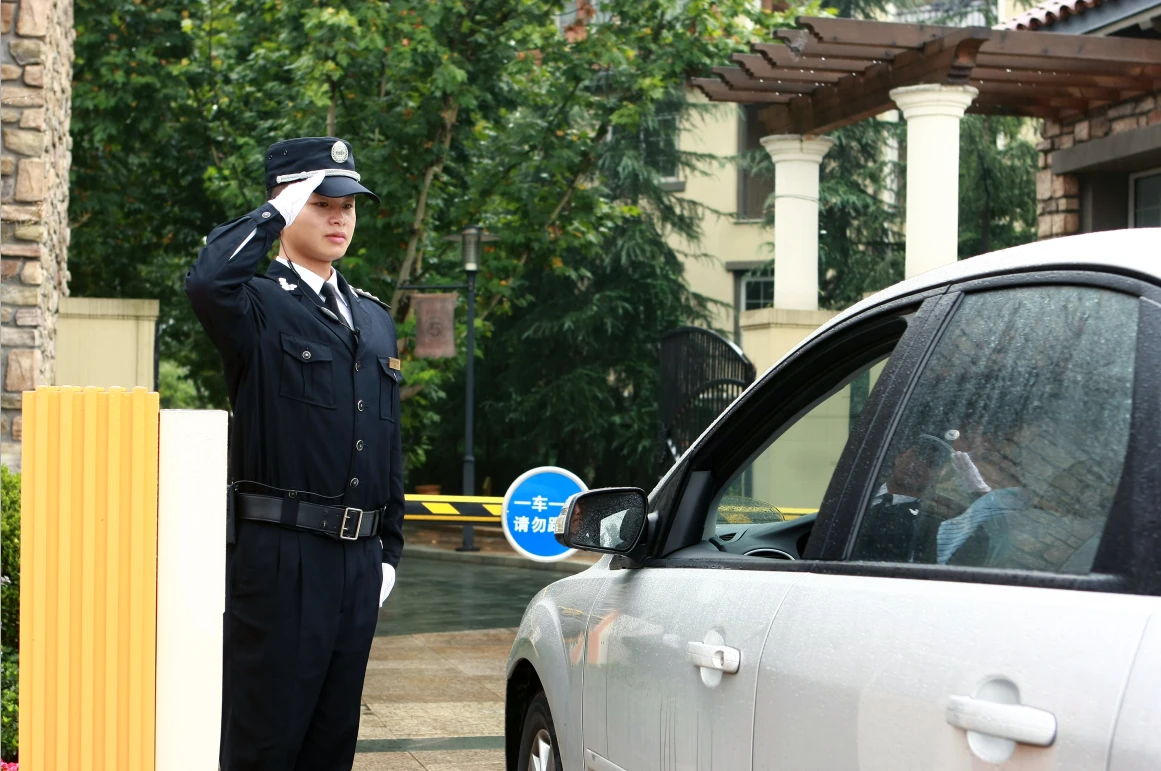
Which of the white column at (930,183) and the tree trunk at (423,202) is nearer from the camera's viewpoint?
the white column at (930,183)

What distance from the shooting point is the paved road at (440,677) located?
21.6 ft

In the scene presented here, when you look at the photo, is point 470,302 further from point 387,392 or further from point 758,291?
point 387,392

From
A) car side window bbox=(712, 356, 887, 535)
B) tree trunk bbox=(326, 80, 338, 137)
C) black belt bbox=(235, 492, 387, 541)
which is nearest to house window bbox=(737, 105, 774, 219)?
tree trunk bbox=(326, 80, 338, 137)

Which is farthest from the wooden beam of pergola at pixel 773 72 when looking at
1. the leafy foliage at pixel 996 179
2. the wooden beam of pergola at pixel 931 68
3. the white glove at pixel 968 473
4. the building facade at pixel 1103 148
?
the leafy foliage at pixel 996 179

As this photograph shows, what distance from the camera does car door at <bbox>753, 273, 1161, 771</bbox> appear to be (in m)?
1.91

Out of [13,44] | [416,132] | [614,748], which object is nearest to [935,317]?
[614,748]

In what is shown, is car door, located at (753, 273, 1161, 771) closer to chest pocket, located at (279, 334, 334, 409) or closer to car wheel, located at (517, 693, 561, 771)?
car wheel, located at (517, 693, 561, 771)

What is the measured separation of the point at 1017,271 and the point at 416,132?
15.2 metres

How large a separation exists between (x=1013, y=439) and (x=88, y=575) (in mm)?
1870

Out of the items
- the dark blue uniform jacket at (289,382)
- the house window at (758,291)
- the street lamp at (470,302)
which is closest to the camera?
the dark blue uniform jacket at (289,382)

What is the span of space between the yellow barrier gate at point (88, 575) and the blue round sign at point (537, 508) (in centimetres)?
578

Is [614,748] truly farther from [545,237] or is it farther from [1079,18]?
[545,237]

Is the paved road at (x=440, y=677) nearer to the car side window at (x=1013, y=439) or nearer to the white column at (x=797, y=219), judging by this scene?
the white column at (x=797, y=219)

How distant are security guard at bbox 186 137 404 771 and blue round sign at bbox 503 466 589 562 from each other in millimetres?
4749
